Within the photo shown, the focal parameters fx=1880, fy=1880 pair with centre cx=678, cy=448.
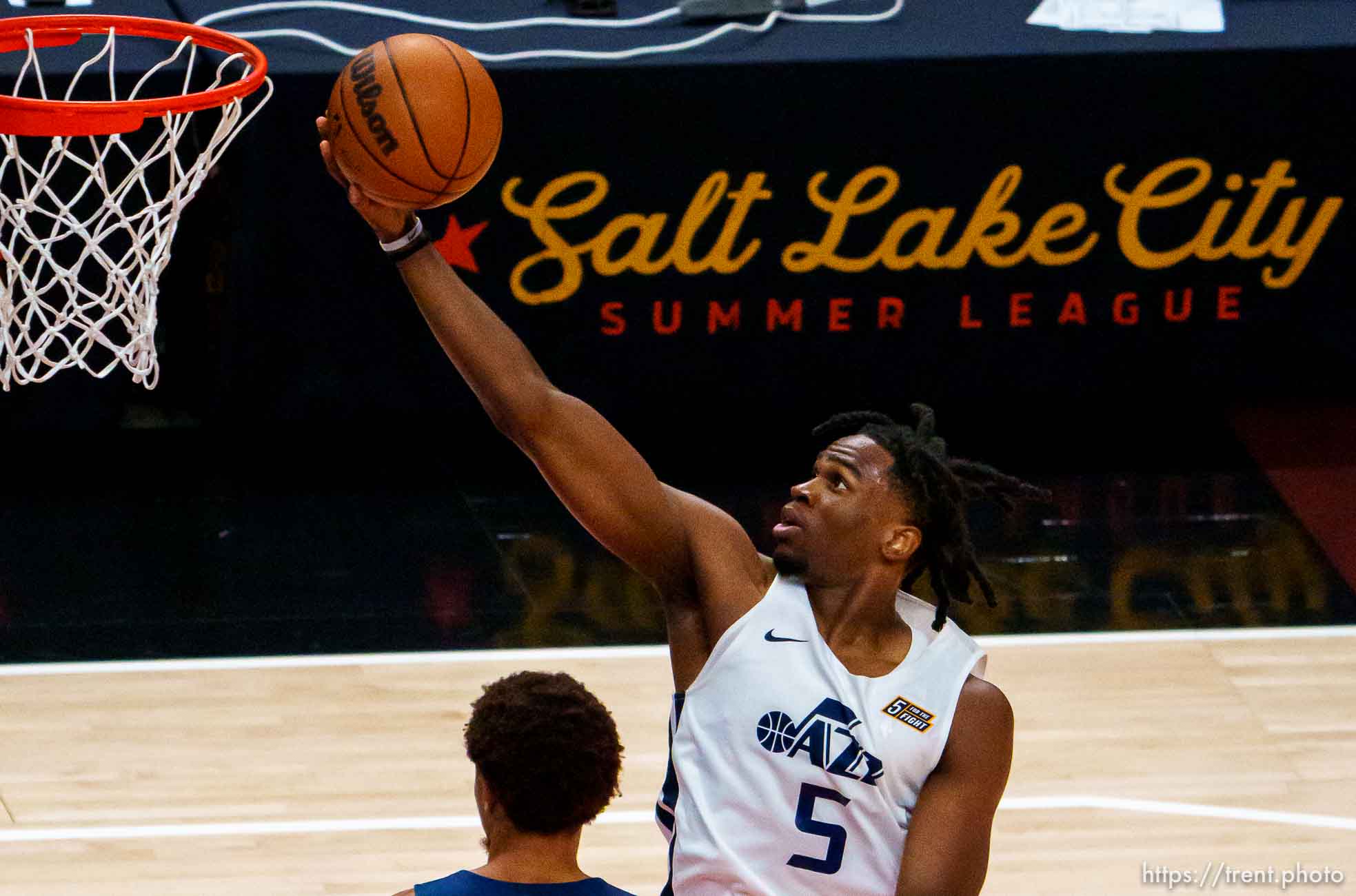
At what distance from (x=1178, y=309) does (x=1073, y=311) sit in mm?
375

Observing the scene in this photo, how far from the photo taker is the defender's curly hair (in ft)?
7.97

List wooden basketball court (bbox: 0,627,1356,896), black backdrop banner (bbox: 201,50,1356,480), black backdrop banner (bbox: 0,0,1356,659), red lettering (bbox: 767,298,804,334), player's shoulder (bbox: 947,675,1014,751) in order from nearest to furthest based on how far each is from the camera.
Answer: player's shoulder (bbox: 947,675,1014,751) < wooden basketball court (bbox: 0,627,1356,896) < black backdrop banner (bbox: 0,0,1356,659) < black backdrop banner (bbox: 201,50,1356,480) < red lettering (bbox: 767,298,804,334)

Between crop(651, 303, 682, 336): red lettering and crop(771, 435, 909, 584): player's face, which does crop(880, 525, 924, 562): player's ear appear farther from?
crop(651, 303, 682, 336): red lettering

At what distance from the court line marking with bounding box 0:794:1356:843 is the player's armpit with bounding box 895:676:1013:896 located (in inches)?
78.9

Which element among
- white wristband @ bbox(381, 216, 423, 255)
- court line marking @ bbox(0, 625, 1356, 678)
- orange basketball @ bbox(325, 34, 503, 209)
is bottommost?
court line marking @ bbox(0, 625, 1356, 678)

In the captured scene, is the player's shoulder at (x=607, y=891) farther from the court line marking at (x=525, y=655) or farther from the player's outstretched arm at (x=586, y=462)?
the court line marking at (x=525, y=655)

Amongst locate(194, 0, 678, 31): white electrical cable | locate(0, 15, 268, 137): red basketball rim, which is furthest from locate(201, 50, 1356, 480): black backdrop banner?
locate(0, 15, 268, 137): red basketball rim

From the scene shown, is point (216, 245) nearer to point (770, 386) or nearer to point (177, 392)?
point (177, 392)

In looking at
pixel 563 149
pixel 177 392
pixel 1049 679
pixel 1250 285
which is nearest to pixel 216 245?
pixel 177 392

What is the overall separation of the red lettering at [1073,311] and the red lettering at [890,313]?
56 cm

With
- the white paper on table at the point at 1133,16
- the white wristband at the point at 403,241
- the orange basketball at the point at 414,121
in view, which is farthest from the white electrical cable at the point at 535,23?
the white wristband at the point at 403,241

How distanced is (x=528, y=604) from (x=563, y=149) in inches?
61.4

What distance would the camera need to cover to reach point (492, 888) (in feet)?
7.78

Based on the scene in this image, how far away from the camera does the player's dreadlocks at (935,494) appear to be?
2.76 m
